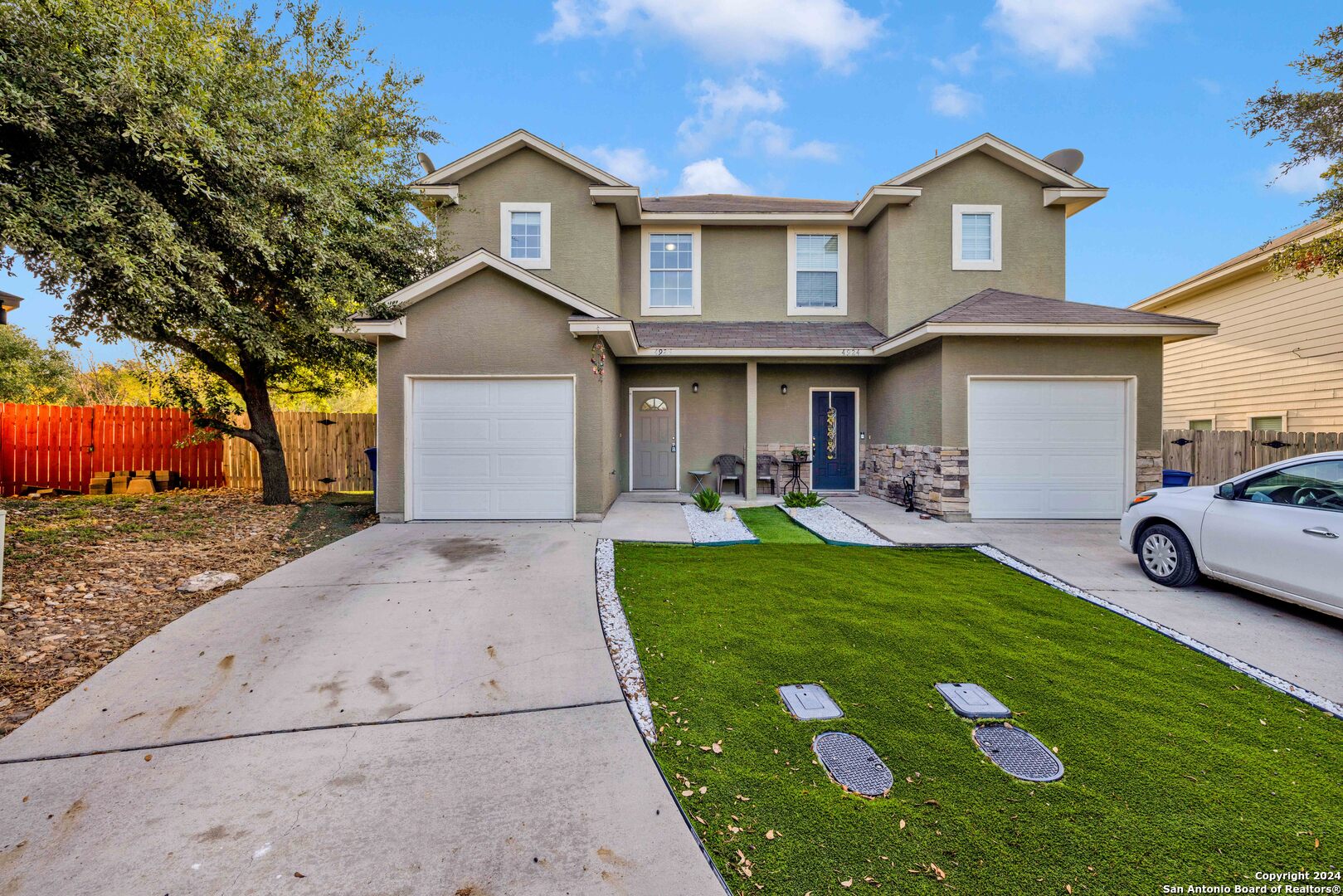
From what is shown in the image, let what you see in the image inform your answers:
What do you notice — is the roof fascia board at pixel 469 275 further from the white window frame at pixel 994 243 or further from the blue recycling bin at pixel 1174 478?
the blue recycling bin at pixel 1174 478

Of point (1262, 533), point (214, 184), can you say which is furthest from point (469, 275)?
point (1262, 533)

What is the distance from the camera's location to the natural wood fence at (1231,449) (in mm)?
8547

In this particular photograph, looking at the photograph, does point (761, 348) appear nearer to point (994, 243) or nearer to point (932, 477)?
point (932, 477)

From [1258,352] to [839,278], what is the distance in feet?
29.4

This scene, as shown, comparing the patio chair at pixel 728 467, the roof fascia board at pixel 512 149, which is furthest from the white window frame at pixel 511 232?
the patio chair at pixel 728 467

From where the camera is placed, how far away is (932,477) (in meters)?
8.46

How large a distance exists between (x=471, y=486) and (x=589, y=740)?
5.95 metres

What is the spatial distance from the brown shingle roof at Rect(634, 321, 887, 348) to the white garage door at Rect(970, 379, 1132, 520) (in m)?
2.46

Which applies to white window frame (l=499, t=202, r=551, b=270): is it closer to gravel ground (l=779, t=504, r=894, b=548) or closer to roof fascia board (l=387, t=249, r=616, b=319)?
roof fascia board (l=387, t=249, r=616, b=319)

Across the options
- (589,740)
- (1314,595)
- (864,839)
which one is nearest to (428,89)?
(589,740)

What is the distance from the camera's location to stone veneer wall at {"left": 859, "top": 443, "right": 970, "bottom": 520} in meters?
8.16

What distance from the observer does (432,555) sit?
20.3ft

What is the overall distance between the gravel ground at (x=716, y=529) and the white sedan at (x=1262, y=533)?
423 centimetres

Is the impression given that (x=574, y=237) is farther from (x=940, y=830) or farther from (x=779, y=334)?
(x=940, y=830)
